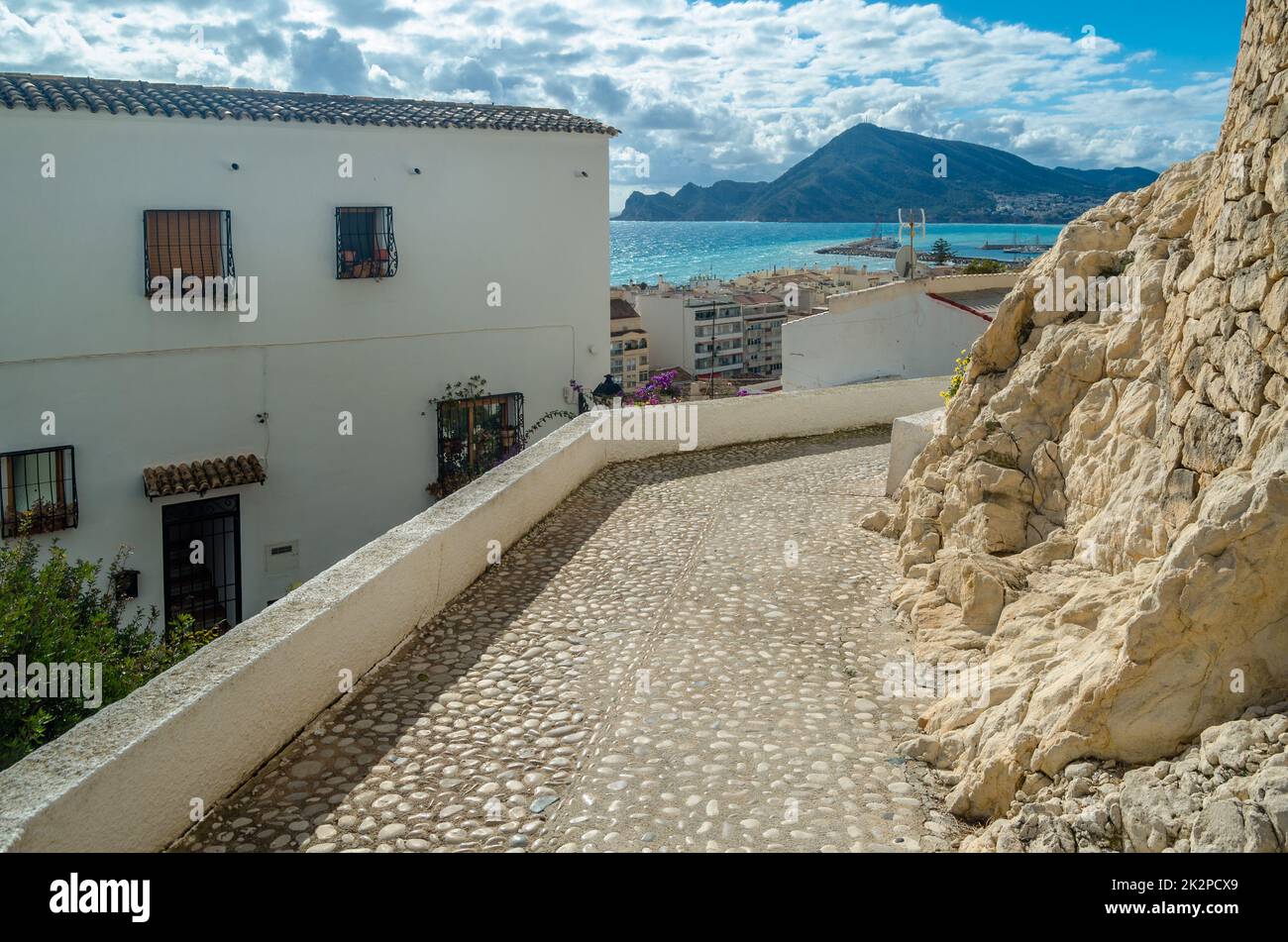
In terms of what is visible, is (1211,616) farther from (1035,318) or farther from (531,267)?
(531,267)

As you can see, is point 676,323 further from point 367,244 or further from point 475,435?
point 367,244

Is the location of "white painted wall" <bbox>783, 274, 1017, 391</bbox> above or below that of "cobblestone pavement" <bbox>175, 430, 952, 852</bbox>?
above

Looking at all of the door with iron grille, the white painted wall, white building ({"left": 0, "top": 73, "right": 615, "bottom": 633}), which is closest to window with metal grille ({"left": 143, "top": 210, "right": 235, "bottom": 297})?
white building ({"left": 0, "top": 73, "right": 615, "bottom": 633})

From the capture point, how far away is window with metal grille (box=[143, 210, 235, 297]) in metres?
12.6

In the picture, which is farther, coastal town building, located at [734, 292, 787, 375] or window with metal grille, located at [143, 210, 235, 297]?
coastal town building, located at [734, 292, 787, 375]

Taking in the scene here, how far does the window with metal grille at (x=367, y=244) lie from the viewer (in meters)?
14.1

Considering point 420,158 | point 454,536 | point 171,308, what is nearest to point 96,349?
point 171,308

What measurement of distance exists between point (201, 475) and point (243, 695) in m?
8.93

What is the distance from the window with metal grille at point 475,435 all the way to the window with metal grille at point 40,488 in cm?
481

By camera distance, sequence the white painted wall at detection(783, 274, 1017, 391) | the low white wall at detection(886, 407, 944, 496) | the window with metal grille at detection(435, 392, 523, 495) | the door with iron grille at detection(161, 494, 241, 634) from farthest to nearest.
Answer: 1. the white painted wall at detection(783, 274, 1017, 391)
2. the window with metal grille at detection(435, 392, 523, 495)
3. the door with iron grille at detection(161, 494, 241, 634)
4. the low white wall at detection(886, 407, 944, 496)

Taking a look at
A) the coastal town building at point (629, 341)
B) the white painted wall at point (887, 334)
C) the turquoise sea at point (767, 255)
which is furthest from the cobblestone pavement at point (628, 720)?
the turquoise sea at point (767, 255)

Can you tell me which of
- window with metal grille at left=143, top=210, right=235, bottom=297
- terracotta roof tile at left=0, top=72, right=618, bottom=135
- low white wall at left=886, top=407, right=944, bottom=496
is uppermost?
terracotta roof tile at left=0, top=72, right=618, bottom=135

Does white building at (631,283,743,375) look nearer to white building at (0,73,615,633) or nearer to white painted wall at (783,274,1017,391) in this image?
white painted wall at (783,274,1017,391)

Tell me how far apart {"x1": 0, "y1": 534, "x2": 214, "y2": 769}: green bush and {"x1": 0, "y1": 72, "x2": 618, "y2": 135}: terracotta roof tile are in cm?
651
